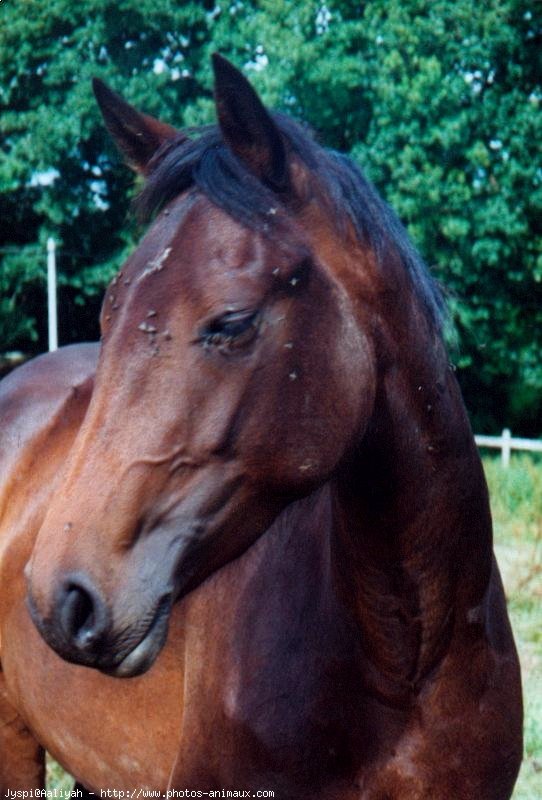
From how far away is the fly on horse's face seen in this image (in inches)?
63.7

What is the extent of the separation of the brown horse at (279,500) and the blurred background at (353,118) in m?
14.0

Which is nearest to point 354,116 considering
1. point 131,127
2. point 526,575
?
point 526,575

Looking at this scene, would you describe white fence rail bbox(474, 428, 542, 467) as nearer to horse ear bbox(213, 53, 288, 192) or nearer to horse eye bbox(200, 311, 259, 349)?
horse ear bbox(213, 53, 288, 192)

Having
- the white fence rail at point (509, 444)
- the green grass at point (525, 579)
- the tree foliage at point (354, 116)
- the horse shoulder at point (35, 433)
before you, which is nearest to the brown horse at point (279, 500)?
the horse shoulder at point (35, 433)

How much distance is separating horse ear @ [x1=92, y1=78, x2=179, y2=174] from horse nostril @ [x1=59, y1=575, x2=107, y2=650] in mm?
1038

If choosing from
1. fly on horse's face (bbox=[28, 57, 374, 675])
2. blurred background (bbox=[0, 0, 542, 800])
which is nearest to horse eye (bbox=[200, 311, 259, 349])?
fly on horse's face (bbox=[28, 57, 374, 675])

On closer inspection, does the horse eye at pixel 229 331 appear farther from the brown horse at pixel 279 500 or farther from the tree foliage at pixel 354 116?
the tree foliage at pixel 354 116

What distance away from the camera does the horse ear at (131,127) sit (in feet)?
6.95

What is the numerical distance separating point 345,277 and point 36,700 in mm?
2221

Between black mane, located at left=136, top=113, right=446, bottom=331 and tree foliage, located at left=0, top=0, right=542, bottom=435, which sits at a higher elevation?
black mane, located at left=136, top=113, right=446, bottom=331

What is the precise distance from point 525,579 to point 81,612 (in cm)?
627

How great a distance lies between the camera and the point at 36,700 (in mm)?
3312

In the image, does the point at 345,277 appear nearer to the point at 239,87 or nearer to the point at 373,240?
the point at 373,240

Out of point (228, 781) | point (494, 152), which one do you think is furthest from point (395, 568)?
point (494, 152)
